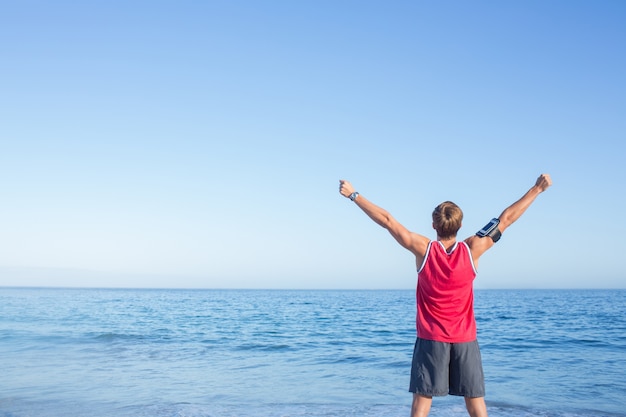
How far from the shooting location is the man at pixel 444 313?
4250 millimetres

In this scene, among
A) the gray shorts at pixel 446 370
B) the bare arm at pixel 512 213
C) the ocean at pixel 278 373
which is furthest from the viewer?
the ocean at pixel 278 373

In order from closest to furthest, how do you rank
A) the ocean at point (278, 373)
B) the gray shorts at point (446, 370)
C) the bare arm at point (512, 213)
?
the gray shorts at point (446, 370) → the bare arm at point (512, 213) → the ocean at point (278, 373)

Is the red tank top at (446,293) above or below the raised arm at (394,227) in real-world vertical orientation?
below

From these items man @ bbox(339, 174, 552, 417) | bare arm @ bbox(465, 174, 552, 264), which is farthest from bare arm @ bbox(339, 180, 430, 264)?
bare arm @ bbox(465, 174, 552, 264)

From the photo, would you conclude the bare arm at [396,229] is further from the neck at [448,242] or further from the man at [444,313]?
the neck at [448,242]

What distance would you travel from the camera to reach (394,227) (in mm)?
4285

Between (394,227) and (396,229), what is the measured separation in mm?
21

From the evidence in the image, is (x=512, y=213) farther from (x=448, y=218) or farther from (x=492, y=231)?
(x=448, y=218)

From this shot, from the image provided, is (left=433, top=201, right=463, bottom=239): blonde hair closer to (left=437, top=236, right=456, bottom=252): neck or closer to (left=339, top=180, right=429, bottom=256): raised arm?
(left=437, top=236, right=456, bottom=252): neck

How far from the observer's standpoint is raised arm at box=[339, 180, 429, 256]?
14.1ft

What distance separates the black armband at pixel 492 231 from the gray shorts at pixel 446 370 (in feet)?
2.70

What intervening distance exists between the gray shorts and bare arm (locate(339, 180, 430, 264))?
2.23 feet

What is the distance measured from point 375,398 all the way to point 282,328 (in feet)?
48.4

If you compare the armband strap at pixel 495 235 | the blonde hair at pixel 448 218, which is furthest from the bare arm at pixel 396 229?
the armband strap at pixel 495 235
